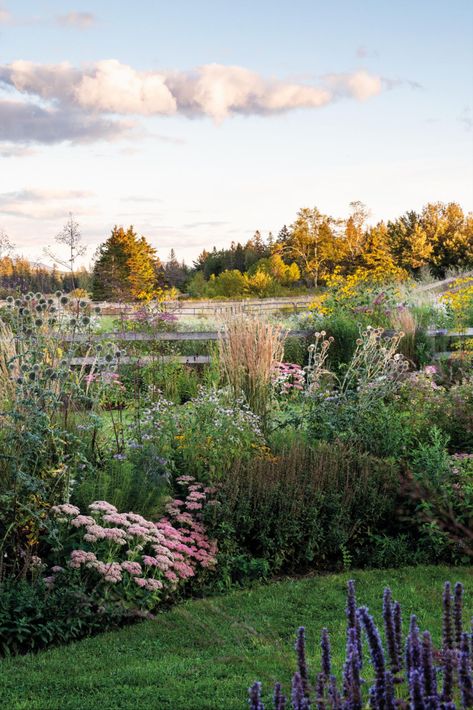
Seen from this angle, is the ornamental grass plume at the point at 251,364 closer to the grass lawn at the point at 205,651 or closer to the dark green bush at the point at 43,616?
the grass lawn at the point at 205,651

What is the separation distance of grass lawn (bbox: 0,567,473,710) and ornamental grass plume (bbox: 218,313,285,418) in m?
2.79

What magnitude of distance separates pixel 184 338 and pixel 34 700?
30.4ft

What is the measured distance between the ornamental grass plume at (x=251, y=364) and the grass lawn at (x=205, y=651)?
2.79 metres

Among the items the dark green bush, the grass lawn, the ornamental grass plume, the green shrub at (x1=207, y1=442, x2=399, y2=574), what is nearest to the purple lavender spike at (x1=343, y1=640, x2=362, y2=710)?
the grass lawn

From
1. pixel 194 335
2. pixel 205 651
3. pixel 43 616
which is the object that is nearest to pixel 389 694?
pixel 205 651

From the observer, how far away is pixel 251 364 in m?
7.78

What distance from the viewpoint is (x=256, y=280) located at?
3931 centimetres

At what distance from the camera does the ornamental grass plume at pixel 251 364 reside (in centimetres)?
773

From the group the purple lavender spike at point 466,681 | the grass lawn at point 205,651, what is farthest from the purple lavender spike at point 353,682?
the grass lawn at point 205,651

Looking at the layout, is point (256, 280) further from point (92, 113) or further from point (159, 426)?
point (159, 426)

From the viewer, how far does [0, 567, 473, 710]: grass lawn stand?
3.50m

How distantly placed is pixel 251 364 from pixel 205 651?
4.00 meters

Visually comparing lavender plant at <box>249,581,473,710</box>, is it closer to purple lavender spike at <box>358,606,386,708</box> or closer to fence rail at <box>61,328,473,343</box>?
purple lavender spike at <box>358,606,386,708</box>

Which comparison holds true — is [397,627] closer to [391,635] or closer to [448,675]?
[391,635]
